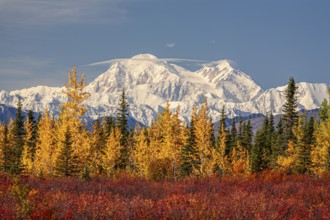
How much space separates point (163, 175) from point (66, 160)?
803cm

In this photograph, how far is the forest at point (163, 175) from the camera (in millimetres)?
8242

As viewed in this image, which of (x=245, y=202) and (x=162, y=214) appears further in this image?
(x=245, y=202)

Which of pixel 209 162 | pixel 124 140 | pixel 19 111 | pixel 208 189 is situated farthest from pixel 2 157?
pixel 208 189

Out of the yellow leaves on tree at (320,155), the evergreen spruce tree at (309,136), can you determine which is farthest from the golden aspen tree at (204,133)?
the evergreen spruce tree at (309,136)

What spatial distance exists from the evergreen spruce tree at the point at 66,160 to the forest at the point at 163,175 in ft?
0.27

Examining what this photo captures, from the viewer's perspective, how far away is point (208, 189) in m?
13.6

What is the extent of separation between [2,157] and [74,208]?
50753mm

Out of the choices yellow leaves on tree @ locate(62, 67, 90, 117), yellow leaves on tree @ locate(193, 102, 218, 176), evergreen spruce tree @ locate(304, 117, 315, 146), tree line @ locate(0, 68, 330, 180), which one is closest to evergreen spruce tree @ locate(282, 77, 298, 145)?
tree line @ locate(0, 68, 330, 180)

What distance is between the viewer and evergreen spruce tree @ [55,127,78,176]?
30688 mm

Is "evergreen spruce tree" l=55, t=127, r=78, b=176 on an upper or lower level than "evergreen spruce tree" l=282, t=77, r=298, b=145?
lower

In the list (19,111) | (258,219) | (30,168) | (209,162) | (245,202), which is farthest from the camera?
(19,111)

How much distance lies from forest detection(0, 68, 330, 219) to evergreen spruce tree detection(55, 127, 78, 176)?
81mm

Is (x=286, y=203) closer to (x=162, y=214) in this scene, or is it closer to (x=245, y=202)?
(x=245, y=202)

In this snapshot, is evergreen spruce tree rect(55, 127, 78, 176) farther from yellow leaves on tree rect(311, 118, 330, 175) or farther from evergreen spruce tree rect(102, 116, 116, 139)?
Result: evergreen spruce tree rect(102, 116, 116, 139)
